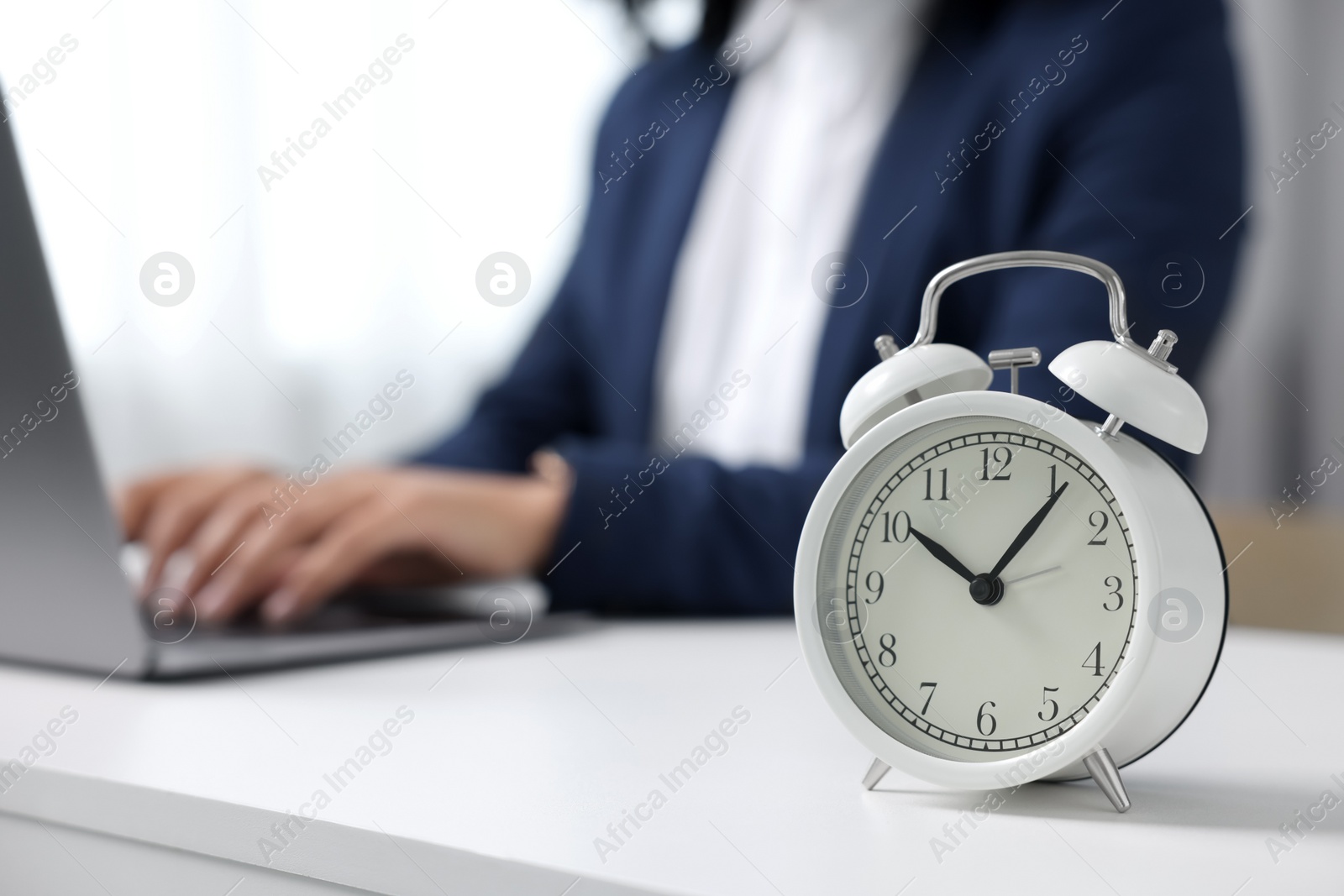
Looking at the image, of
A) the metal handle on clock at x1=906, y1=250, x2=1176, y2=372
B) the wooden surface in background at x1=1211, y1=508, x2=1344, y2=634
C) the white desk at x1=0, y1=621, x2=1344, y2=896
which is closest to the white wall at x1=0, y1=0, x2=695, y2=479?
the wooden surface in background at x1=1211, y1=508, x2=1344, y2=634

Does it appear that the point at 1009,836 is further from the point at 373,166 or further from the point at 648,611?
the point at 373,166

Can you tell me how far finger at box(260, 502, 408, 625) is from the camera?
902 mm

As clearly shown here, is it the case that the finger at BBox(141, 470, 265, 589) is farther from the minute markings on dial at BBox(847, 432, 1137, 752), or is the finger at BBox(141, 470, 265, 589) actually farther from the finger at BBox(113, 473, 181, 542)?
the minute markings on dial at BBox(847, 432, 1137, 752)


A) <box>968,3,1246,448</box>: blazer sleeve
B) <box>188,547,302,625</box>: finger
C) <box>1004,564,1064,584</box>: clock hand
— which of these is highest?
<box>188,547,302,625</box>: finger

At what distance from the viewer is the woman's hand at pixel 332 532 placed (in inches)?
36.0

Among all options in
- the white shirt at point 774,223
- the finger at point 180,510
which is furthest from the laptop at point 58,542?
the white shirt at point 774,223

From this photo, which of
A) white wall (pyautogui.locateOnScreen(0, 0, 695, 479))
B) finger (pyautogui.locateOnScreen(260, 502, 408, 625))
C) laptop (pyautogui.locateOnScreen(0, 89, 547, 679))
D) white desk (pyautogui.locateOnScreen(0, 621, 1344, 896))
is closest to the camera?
white desk (pyautogui.locateOnScreen(0, 621, 1344, 896))

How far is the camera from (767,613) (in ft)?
3.22

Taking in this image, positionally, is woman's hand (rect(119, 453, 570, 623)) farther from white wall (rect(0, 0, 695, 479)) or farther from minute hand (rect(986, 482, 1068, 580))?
white wall (rect(0, 0, 695, 479))

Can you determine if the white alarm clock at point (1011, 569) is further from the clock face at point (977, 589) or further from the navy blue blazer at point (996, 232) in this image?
the navy blue blazer at point (996, 232)

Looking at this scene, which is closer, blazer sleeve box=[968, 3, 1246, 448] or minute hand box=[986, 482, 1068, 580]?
minute hand box=[986, 482, 1068, 580]

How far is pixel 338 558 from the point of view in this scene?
35.9 inches

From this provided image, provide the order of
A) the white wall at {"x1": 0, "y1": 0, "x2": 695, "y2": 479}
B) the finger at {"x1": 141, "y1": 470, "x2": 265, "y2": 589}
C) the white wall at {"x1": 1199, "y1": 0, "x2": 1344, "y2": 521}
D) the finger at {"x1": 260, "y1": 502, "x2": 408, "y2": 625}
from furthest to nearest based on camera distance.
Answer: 1. the white wall at {"x1": 1199, "y1": 0, "x2": 1344, "y2": 521}
2. the white wall at {"x1": 0, "y1": 0, "x2": 695, "y2": 479}
3. the finger at {"x1": 141, "y1": 470, "x2": 265, "y2": 589}
4. the finger at {"x1": 260, "y1": 502, "x2": 408, "y2": 625}

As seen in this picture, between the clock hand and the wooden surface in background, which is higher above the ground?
the clock hand
